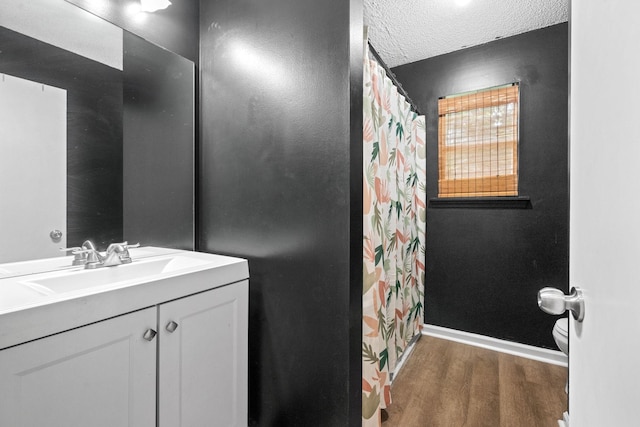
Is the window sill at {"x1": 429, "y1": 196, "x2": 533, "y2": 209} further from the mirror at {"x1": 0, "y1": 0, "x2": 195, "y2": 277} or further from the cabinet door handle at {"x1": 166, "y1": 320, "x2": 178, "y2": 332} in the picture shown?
the cabinet door handle at {"x1": 166, "y1": 320, "x2": 178, "y2": 332}

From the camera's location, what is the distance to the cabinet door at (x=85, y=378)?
28.2 inches

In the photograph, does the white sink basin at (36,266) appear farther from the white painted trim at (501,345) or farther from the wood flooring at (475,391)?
the white painted trim at (501,345)

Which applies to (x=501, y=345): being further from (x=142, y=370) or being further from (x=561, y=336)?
(x=142, y=370)

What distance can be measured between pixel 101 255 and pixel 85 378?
0.56 meters

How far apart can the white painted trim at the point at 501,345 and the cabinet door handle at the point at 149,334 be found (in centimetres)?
234

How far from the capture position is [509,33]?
2.31 m

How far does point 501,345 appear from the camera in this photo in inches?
94.0

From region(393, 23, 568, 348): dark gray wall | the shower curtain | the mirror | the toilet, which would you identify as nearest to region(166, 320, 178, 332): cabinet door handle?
the mirror

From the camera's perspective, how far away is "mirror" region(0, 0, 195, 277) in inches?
42.7

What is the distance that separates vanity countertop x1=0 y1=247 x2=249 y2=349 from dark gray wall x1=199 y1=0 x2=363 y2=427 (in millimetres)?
218

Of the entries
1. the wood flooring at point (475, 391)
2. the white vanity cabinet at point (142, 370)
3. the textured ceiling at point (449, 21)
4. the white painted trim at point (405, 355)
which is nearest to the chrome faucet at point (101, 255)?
the white vanity cabinet at point (142, 370)

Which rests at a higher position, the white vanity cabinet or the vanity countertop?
the vanity countertop

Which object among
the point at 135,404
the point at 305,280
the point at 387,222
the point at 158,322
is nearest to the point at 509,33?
the point at 387,222

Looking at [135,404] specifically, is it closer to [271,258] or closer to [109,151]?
[271,258]
